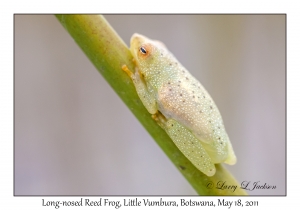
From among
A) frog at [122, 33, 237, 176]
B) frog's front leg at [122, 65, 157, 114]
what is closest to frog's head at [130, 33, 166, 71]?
frog at [122, 33, 237, 176]

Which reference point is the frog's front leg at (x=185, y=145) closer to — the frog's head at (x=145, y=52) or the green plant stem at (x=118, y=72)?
the green plant stem at (x=118, y=72)

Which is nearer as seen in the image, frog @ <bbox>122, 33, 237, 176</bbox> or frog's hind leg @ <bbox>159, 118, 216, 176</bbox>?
frog's hind leg @ <bbox>159, 118, 216, 176</bbox>

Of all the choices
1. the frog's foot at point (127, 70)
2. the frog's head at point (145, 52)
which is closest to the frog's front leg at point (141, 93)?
the frog's foot at point (127, 70)

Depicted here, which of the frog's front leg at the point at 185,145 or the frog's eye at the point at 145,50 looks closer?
the frog's front leg at the point at 185,145

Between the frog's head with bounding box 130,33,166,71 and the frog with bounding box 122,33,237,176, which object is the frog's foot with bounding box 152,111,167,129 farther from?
the frog's head with bounding box 130,33,166,71
